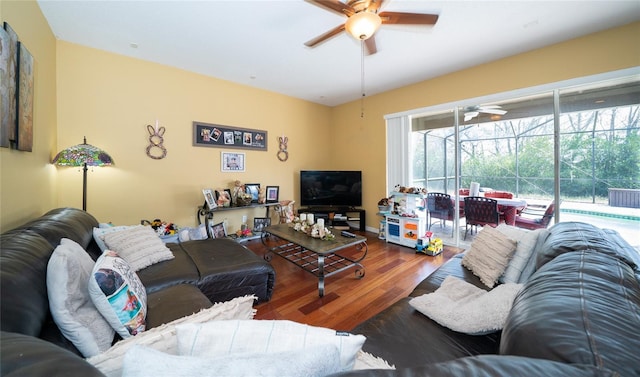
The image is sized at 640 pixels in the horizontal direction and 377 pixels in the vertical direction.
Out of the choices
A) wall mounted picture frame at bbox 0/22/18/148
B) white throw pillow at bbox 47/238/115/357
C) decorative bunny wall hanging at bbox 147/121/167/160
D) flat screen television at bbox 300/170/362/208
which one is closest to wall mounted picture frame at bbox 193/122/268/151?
decorative bunny wall hanging at bbox 147/121/167/160

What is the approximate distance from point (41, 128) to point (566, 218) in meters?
5.60

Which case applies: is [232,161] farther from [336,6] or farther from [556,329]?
[556,329]

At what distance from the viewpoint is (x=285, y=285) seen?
2471mm

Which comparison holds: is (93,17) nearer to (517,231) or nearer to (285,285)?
(285,285)

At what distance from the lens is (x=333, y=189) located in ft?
15.1

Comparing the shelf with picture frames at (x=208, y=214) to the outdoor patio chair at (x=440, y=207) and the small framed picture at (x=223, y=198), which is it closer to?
the small framed picture at (x=223, y=198)

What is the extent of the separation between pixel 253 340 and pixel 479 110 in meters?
3.95

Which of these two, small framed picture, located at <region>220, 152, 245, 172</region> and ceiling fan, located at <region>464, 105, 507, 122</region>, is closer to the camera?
ceiling fan, located at <region>464, 105, 507, 122</region>

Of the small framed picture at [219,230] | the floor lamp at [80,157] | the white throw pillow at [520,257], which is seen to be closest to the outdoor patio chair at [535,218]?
the white throw pillow at [520,257]

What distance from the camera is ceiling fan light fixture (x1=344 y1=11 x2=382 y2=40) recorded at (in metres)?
1.64

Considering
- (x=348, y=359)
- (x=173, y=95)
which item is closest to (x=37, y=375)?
(x=348, y=359)

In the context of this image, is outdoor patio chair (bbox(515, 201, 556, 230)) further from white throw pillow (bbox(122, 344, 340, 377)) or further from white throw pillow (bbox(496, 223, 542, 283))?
white throw pillow (bbox(122, 344, 340, 377))

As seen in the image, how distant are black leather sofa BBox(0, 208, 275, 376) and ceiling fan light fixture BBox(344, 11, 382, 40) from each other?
6.66 ft

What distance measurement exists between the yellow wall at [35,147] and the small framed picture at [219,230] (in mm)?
1647
